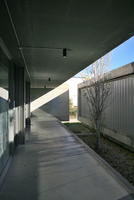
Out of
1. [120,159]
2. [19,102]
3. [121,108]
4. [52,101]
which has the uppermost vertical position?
[52,101]

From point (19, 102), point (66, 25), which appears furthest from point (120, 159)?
point (66, 25)

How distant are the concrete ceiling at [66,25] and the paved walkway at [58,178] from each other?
2355mm

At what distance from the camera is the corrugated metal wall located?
5446 mm

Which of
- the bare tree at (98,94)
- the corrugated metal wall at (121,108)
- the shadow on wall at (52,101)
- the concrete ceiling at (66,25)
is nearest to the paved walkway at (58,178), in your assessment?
the bare tree at (98,94)

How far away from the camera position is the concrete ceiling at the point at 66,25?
1896 millimetres

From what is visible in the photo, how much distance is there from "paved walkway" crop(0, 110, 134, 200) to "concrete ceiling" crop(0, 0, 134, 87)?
7.73 ft

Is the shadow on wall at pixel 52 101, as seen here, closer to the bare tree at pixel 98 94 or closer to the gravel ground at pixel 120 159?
the bare tree at pixel 98 94

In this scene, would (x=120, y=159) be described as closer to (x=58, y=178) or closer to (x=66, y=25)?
(x=58, y=178)

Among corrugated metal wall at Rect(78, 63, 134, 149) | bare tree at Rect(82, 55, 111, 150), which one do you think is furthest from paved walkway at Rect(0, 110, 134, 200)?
corrugated metal wall at Rect(78, 63, 134, 149)

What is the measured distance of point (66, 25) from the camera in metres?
2.42

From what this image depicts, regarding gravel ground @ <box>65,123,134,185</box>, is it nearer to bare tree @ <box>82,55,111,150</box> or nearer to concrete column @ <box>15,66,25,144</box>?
bare tree @ <box>82,55,111,150</box>

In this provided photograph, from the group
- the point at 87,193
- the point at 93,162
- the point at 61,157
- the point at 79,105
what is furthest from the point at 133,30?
the point at 79,105

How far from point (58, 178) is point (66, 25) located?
252cm

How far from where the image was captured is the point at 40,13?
2.08 m
